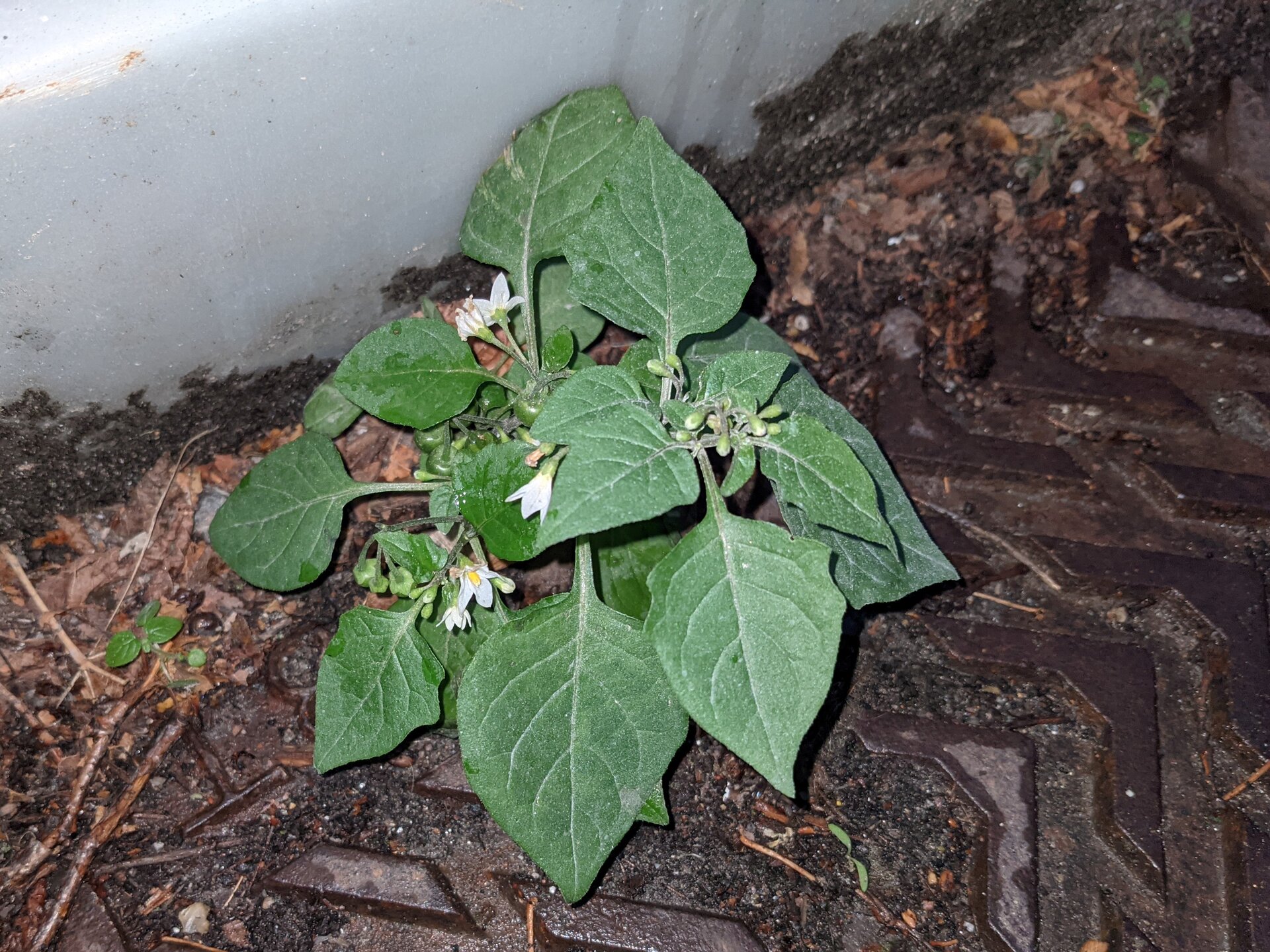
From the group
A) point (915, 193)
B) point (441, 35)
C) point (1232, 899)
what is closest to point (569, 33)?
point (441, 35)

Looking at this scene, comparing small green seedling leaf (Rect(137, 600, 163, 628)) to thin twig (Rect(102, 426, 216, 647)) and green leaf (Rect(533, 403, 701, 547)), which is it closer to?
thin twig (Rect(102, 426, 216, 647))

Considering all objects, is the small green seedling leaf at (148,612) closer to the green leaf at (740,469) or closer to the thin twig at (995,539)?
the green leaf at (740,469)

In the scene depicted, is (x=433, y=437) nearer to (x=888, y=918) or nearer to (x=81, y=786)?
(x=81, y=786)

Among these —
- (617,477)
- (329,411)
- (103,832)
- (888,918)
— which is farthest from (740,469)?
(103,832)

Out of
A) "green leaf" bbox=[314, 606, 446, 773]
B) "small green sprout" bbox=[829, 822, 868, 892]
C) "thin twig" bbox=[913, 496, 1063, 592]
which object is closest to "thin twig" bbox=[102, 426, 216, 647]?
"green leaf" bbox=[314, 606, 446, 773]

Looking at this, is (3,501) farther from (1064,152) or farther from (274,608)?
(1064,152)
